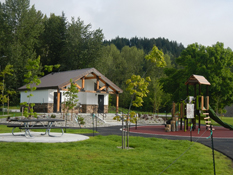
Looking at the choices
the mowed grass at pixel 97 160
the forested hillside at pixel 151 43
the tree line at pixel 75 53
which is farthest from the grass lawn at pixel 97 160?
the forested hillside at pixel 151 43

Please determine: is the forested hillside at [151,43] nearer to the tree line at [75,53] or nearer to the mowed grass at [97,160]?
the tree line at [75,53]

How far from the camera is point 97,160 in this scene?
718 cm

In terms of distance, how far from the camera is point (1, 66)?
39.5 meters

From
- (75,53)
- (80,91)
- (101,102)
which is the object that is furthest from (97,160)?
(75,53)

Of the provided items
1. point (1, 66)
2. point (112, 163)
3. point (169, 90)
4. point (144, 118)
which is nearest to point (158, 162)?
point (112, 163)

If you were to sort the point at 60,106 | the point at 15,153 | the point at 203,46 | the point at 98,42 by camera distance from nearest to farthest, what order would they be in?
the point at 15,153 → the point at 60,106 → the point at 203,46 → the point at 98,42

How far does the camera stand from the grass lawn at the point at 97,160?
620 cm

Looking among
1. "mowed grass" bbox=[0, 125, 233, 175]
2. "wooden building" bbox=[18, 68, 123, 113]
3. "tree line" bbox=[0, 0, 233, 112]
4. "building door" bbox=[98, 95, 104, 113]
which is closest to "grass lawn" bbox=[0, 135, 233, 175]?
"mowed grass" bbox=[0, 125, 233, 175]

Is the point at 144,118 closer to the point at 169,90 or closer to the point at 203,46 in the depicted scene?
the point at 169,90

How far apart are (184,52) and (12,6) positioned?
28.7 m

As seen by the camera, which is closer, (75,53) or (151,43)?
(75,53)

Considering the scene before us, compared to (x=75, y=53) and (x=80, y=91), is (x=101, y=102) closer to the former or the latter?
(x=80, y=91)

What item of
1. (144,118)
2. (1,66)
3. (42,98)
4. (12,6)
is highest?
(12,6)

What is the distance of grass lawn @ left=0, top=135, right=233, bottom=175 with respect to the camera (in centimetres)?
620
